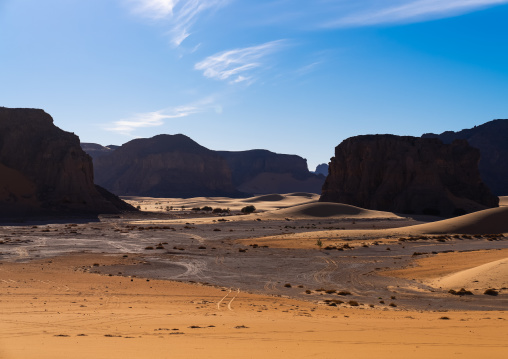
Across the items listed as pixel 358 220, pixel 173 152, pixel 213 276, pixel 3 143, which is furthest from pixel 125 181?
pixel 213 276

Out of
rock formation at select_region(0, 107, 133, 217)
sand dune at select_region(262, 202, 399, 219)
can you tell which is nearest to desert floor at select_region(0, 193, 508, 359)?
sand dune at select_region(262, 202, 399, 219)

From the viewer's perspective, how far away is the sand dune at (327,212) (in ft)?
236

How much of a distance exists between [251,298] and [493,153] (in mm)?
138386

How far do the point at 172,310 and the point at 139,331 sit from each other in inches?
149

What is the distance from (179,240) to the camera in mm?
42625

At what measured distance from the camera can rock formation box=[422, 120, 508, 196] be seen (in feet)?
446

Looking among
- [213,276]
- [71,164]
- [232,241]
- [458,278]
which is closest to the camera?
[458,278]

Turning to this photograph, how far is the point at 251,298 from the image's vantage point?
17047 mm

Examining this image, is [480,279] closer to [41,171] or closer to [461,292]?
[461,292]

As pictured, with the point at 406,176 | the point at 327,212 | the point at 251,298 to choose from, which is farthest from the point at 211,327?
the point at 406,176

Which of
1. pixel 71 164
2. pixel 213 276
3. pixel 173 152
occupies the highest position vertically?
pixel 173 152

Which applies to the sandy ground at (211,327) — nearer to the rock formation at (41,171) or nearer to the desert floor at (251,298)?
the desert floor at (251,298)

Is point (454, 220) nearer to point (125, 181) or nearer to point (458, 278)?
point (458, 278)

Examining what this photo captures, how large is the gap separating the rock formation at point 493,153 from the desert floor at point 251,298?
336 ft
